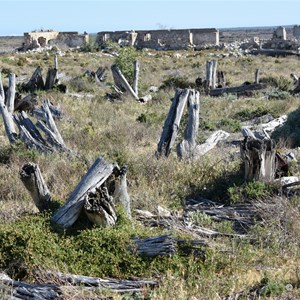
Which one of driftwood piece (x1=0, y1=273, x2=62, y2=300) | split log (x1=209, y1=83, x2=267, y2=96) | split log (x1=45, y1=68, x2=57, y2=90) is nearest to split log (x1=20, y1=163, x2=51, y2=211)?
driftwood piece (x1=0, y1=273, x2=62, y2=300)

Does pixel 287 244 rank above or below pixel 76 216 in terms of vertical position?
below

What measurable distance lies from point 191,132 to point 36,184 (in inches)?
185

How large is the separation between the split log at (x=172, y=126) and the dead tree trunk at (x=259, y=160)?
217 centimetres

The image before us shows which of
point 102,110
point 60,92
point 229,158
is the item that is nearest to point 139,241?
point 229,158

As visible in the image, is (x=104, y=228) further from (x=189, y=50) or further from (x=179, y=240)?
(x=189, y=50)

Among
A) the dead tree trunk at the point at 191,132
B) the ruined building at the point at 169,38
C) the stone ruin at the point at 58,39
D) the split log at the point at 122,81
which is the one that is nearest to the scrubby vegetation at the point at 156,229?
the dead tree trunk at the point at 191,132

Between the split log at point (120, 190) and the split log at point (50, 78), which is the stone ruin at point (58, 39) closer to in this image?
the split log at point (50, 78)

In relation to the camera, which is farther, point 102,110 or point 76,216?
point 102,110

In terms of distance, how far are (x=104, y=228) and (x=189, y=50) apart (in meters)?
45.6

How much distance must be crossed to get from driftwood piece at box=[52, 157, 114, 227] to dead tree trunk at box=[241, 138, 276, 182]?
93.1 inches

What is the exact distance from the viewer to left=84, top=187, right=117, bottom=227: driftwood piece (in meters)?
5.48

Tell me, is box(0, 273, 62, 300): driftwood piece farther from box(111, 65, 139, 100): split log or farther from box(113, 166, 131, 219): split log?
box(111, 65, 139, 100): split log

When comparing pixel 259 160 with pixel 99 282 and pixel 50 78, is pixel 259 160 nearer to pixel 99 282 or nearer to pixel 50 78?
pixel 99 282

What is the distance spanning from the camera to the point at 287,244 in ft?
18.9
